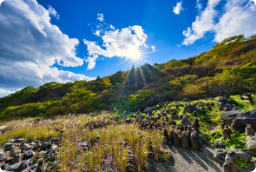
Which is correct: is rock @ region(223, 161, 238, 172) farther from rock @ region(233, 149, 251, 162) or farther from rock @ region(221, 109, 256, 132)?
rock @ region(221, 109, 256, 132)

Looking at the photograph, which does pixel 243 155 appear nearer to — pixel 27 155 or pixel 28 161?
pixel 28 161

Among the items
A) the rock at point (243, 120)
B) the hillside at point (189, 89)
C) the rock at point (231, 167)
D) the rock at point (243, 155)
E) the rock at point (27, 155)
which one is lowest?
the rock at point (231, 167)

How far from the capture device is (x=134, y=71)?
22.3 m

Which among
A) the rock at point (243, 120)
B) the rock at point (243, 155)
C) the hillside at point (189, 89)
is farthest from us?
the hillside at point (189, 89)

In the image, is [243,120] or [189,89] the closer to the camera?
[243,120]

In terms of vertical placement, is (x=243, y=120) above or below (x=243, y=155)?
above

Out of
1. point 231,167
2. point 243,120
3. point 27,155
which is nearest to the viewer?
point 231,167

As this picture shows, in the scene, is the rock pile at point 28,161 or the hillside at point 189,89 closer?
the rock pile at point 28,161

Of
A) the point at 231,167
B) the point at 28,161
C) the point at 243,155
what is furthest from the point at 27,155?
the point at 243,155

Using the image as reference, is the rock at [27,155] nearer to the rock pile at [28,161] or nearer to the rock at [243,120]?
the rock pile at [28,161]

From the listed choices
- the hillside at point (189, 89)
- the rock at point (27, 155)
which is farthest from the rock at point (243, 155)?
the hillside at point (189, 89)

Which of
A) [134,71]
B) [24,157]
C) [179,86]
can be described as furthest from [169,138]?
[134,71]

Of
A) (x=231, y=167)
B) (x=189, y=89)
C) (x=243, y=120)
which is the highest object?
(x=189, y=89)

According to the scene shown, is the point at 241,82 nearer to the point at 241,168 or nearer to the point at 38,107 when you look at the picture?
the point at 241,168
